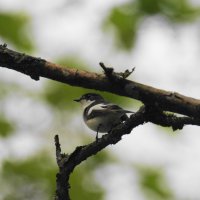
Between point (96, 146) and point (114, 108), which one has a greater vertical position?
point (114, 108)

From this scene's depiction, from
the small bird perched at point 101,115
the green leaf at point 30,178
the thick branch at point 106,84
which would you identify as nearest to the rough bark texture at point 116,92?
the thick branch at point 106,84

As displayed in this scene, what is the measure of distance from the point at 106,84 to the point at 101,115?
2299 mm

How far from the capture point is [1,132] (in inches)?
322

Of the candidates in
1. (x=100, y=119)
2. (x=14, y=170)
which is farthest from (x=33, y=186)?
(x=100, y=119)

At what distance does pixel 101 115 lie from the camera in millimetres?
5426

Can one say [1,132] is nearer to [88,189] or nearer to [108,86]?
[88,189]

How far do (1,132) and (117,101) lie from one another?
5.73 ft

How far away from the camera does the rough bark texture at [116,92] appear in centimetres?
305

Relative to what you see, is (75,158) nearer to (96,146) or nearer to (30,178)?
(96,146)

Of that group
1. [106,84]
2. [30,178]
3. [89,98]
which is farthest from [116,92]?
[30,178]

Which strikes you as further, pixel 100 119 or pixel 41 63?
pixel 100 119

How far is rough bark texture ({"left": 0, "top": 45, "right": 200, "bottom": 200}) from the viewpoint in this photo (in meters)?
3.05

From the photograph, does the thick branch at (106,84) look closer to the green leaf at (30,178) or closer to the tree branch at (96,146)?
the tree branch at (96,146)

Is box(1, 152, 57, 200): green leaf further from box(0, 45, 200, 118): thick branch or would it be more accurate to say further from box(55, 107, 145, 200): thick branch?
box(0, 45, 200, 118): thick branch
